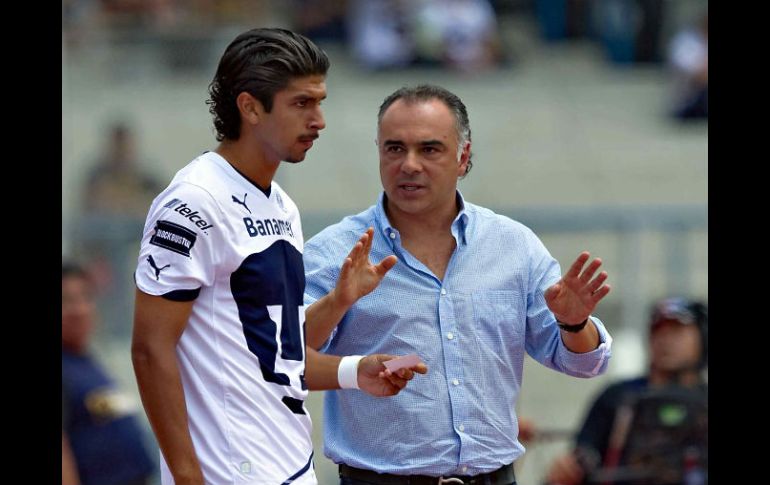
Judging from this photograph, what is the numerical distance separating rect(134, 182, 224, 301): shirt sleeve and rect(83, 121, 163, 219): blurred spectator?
694cm

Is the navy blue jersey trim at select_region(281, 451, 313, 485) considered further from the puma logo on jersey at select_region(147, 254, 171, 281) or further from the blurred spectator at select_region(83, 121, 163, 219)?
the blurred spectator at select_region(83, 121, 163, 219)

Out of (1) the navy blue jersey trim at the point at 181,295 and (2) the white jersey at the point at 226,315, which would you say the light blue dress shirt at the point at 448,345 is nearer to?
(2) the white jersey at the point at 226,315

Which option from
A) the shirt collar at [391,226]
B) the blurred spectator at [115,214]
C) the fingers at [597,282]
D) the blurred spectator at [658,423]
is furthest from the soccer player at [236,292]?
the blurred spectator at [115,214]

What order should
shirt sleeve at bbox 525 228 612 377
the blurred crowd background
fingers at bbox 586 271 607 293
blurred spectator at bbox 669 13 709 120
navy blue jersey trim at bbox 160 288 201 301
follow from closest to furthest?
navy blue jersey trim at bbox 160 288 201 301
fingers at bbox 586 271 607 293
shirt sleeve at bbox 525 228 612 377
the blurred crowd background
blurred spectator at bbox 669 13 709 120

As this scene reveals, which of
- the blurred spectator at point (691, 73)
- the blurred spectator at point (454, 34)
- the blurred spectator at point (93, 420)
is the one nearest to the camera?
the blurred spectator at point (93, 420)

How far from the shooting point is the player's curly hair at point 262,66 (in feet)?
13.6

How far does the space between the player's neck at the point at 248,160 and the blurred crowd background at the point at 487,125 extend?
3.38 meters

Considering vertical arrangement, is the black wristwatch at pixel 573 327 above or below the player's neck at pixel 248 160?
below

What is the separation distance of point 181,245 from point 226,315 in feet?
0.79

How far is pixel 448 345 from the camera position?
493cm

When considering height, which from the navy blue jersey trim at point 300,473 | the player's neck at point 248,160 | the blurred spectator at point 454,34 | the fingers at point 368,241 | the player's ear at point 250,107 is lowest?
the navy blue jersey trim at point 300,473

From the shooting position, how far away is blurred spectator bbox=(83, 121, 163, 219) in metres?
11.3

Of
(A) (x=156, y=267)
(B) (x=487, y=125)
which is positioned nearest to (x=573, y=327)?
(A) (x=156, y=267)

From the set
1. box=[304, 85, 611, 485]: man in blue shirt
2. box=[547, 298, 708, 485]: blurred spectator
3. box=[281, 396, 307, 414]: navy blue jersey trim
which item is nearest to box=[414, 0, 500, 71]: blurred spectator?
box=[547, 298, 708, 485]: blurred spectator
